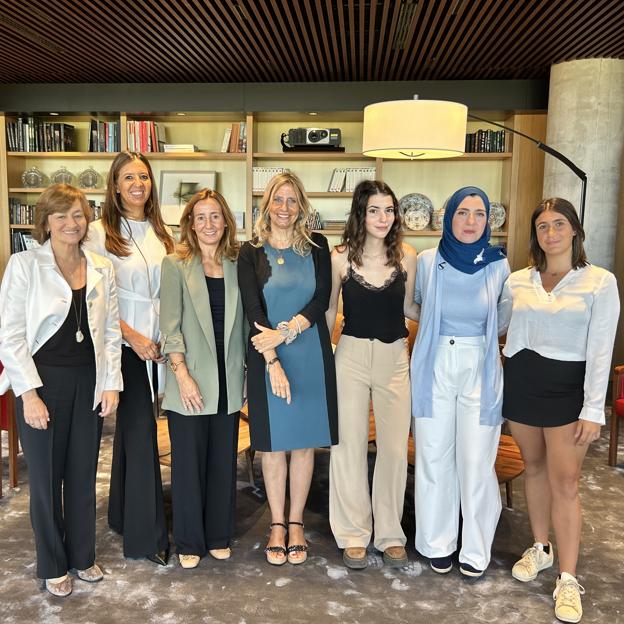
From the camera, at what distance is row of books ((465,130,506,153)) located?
19.5 feet

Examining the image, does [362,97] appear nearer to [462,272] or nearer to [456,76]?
[456,76]

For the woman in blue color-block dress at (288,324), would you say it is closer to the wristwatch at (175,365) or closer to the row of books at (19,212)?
the wristwatch at (175,365)

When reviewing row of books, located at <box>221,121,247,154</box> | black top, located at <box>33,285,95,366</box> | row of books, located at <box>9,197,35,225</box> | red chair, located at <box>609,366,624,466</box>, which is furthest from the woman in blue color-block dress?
row of books, located at <box>9,197,35,225</box>

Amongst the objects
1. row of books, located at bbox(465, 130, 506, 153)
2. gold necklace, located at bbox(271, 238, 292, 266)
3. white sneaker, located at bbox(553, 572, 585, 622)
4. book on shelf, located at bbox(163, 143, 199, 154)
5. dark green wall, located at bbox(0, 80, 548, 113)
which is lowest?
white sneaker, located at bbox(553, 572, 585, 622)

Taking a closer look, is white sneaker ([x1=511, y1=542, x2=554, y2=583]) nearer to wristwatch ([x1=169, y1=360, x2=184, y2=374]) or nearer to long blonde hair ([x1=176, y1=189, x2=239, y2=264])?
wristwatch ([x1=169, y1=360, x2=184, y2=374])

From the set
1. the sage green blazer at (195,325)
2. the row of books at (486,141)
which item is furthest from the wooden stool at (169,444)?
the row of books at (486,141)

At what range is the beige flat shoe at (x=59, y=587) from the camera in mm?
2391

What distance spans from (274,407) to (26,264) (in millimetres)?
1077

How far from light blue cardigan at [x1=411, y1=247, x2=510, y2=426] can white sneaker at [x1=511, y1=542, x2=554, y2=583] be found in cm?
60

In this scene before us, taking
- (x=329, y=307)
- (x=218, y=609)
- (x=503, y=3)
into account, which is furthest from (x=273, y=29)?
(x=218, y=609)

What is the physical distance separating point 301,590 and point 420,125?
2369mm

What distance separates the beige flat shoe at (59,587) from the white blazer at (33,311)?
28.2 inches

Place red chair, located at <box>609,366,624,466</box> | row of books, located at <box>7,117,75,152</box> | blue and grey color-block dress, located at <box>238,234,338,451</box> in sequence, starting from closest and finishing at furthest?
blue and grey color-block dress, located at <box>238,234,338,451</box>
red chair, located at <box>609,366,624,466</box>
row of books, located at <box>7,117,75,152</box>

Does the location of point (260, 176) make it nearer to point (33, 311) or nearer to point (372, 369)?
point (372, 369)
